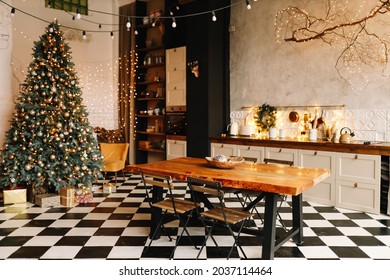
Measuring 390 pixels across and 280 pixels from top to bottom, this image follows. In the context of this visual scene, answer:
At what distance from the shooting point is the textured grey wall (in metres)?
5.80

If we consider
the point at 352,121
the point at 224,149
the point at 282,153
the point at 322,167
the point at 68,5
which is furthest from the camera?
the point at 68,5

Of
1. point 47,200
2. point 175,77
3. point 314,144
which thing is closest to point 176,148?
point 175,77

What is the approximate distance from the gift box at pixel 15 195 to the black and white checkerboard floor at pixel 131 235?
0.15 m

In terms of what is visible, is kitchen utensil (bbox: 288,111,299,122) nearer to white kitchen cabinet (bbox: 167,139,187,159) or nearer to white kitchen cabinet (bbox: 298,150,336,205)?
white kitchen cabinet (bbox: 298,150,336,205)

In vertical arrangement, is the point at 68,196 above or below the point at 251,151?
below

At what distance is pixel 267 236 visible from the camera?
10.8ft

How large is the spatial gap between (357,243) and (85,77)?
23.4 ft

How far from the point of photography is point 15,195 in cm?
577

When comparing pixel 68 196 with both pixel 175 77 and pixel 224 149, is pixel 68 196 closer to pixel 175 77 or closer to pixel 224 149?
pixel 224 149

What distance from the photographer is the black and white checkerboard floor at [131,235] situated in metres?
3.70

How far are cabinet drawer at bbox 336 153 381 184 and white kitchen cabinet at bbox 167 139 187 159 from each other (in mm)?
3306

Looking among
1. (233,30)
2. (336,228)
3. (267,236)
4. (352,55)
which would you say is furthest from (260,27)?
(267,236)

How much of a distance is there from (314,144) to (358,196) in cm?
100
